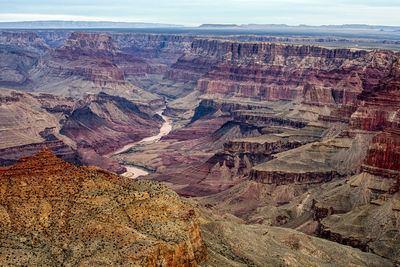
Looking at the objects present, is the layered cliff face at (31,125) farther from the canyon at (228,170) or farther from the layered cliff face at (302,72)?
the layered cliff face at (302,72)

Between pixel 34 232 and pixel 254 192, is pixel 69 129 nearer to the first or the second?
→ pixel 254 192

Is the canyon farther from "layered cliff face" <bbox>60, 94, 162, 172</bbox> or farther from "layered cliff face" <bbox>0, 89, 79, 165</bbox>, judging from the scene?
"layered cliff face" <bbox>60, 94, 162, 172</bbox>

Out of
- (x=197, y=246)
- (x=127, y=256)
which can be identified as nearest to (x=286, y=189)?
(x=197, y=246)

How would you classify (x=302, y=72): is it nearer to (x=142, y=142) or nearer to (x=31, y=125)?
(x=142, y=142)

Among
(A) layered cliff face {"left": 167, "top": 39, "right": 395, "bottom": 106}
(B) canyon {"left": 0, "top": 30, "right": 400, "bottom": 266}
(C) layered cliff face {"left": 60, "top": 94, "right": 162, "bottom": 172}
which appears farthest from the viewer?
(A) layered cliff face {"left": 167, "top": 39, "right": 395, "bottom": 106}

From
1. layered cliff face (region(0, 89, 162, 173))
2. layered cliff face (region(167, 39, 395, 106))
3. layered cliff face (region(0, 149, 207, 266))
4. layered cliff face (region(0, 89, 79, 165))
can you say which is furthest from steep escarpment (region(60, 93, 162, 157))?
layered cliff face (region(0, 149, 207, 266))

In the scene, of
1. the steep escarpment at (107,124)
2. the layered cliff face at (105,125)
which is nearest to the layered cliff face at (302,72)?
the steep escarpment at (107,124)

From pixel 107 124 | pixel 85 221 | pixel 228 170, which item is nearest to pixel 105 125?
pixel 107 124

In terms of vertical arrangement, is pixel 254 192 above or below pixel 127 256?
below
